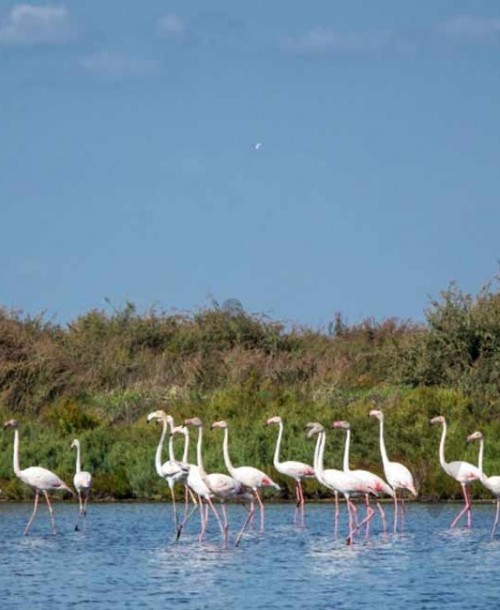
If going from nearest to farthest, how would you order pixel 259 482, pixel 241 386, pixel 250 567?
pixel 250 567 → pixel 259 482 → pixel 241 386

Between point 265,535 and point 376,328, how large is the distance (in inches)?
1135

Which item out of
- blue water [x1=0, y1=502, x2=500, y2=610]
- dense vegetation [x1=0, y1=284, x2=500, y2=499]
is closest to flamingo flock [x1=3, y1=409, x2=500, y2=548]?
blue water [x1=0, y1=502, x2=500, y2=610]

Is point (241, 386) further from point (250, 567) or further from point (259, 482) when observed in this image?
point (250, 567)

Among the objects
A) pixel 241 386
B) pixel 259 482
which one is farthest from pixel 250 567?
pixel 241 386

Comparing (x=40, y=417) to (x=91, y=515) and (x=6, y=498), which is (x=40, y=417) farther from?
(x=91, y=515)

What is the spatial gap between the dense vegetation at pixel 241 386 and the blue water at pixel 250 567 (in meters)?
3.57

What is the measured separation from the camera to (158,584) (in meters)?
16.9

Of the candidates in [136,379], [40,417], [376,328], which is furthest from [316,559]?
[376,328]

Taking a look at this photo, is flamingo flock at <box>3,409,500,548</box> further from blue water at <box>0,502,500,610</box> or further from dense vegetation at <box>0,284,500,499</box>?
dense vegetation at <box>0,284,500,499</box>

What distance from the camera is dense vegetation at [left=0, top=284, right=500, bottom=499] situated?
90.3 feet

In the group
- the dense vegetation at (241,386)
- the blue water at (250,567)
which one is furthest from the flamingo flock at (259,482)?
the dense vegetation at (241,386)

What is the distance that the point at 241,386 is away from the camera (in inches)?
1346

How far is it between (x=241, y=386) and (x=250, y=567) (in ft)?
52.6

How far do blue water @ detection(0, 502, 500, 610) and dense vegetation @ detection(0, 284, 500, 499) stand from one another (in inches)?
141
